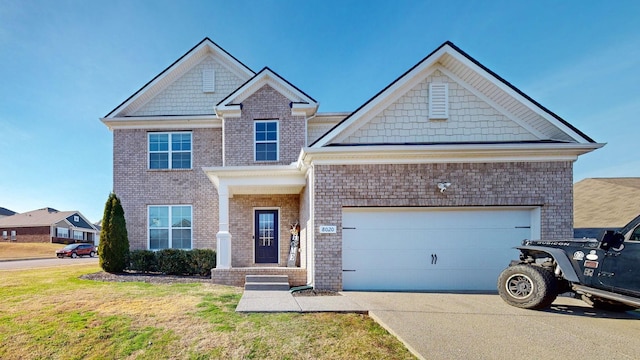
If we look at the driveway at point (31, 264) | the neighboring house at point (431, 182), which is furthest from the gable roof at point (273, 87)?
the driveway at point (31, 264)

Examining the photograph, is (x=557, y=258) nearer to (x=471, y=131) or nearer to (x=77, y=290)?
(x=471, y=131)

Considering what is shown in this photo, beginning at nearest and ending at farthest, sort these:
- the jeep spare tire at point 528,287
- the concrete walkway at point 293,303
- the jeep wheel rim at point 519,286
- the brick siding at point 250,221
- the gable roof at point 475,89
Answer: the jeep spare tire at point 528,287 → the concrete walkway at point 293,303 → the jeep wheel rim at point 519,286 → the gable roof at point 475,89 → the brick siding at point 250,221

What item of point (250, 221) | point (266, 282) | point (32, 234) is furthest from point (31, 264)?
point (32, 234)

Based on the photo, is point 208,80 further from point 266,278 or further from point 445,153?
point 445,153

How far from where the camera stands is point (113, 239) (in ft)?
40.1

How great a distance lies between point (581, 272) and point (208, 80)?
14.0 metres

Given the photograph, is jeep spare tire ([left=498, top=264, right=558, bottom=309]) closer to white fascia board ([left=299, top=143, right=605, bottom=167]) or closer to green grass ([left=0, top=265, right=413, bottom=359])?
white fascia board ([left=299, top=143, right=605, bottom=167])

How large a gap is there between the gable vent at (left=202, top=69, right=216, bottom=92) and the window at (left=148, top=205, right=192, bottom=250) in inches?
197

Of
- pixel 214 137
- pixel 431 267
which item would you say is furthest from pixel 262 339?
pixel 214 137

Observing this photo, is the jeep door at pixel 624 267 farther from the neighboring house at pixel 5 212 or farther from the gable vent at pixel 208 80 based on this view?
the neighboring house at pixel 5 212

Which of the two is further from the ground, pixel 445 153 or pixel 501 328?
pixel 445 153

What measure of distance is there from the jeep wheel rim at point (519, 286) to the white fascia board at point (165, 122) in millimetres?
11334

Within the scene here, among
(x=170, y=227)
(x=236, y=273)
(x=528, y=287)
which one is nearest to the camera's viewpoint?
(x=528, y=287)

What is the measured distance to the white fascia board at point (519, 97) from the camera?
8828 mm
